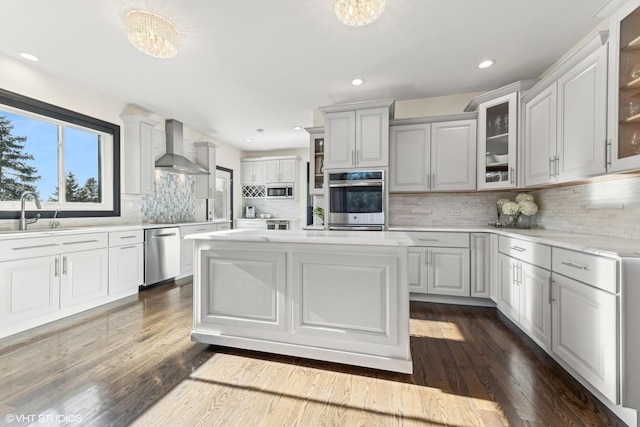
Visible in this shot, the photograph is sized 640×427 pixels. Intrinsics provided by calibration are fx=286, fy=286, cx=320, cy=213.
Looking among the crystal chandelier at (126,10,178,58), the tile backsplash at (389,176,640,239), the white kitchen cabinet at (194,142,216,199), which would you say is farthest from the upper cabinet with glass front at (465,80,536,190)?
the white kitchen cabinet at (194,142,216,199)

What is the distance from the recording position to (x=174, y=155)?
15.6ft

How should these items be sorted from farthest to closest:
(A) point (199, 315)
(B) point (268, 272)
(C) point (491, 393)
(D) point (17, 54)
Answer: (D) point (17, 54), (A) point (199, 315), (B) point (268, 272), (C) point (491, 393)

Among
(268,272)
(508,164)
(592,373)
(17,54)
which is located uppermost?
(17,54)

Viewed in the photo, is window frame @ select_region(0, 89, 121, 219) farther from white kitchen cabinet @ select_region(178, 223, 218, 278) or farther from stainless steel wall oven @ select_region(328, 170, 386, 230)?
stainless steel wall oven @ select_region(328, 170, 386, 230)

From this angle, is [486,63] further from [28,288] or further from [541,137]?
[28,288]

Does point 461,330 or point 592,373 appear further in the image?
point 461,330

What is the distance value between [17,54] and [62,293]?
239 centimetres

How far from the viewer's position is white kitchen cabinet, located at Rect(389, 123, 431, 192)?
11.9 feet

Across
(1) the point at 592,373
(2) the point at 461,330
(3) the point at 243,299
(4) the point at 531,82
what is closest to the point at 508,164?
(4) the point at 531,82

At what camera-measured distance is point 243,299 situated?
2.13m

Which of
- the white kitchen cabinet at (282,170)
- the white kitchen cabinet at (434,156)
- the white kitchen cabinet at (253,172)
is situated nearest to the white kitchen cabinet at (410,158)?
the white kitchen cabinet at (434,156)

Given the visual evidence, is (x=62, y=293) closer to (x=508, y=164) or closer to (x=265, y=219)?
(x=265, y=219)

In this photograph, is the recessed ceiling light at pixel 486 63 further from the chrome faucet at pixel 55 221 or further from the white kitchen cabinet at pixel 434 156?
the chrome faucet at pixel 55 221

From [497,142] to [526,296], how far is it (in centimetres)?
181
